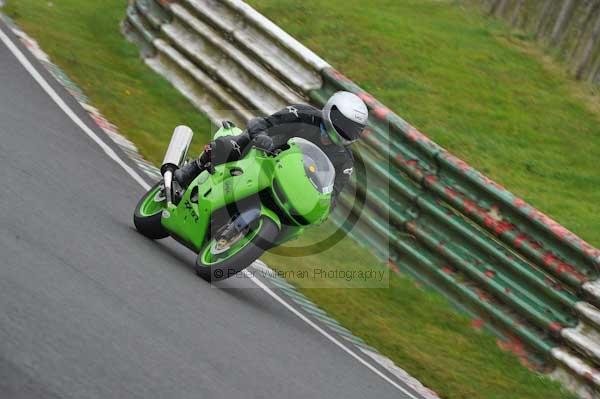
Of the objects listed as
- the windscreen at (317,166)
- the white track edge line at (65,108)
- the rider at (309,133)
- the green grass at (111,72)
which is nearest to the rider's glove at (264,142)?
the rider at (309,133)

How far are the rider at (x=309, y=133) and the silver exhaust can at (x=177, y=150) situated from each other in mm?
234

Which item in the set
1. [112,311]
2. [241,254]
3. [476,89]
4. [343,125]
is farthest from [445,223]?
[112,311]

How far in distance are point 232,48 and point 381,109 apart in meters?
2.74

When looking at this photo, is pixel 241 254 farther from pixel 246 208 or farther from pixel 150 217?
pixel 150 217

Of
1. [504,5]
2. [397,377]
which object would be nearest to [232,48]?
[504,5]

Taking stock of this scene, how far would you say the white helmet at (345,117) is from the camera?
317 inches

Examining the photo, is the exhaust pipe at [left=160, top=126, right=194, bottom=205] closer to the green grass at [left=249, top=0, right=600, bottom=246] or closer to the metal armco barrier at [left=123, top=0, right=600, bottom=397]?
the metal armco barrier at [left=123, top=0, right=600, bottom=397]

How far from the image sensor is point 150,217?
8484 mm

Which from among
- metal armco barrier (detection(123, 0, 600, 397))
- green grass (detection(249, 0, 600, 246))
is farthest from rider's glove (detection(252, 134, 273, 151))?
green grass (detection(249, 0, 600, 246))

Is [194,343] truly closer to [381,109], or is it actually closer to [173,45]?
[381,109]

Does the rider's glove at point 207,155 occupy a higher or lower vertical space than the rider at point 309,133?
lower

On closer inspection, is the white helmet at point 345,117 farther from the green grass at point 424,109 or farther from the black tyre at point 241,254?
the green grass at point 424,109

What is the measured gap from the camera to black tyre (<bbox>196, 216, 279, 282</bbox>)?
7.76 metres

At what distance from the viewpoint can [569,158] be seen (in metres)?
12.5
